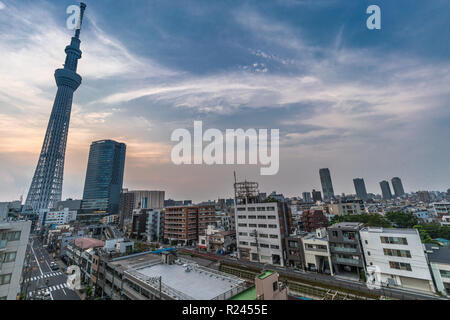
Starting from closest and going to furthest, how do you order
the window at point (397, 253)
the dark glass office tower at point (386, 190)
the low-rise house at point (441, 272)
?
the low-rise house at point (441, 272) < the window at point (397, 253) < the dark glass office tower at point (386, 190)

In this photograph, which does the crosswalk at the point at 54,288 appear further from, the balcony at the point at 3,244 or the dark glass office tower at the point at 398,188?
the dark glass office tower at the point at 398,188

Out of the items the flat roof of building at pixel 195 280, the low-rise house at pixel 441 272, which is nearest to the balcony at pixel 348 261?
the low-rise house at pixel 441 272

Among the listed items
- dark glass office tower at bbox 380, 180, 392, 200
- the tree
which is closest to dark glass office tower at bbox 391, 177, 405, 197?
dark glass office tower at bbox 380, 180, 392, 200

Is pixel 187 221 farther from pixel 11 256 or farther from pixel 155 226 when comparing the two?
pixel 11 256

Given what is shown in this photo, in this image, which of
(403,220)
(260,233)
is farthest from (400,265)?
(403,220)

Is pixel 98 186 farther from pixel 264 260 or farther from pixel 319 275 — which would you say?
pixel 319 275
